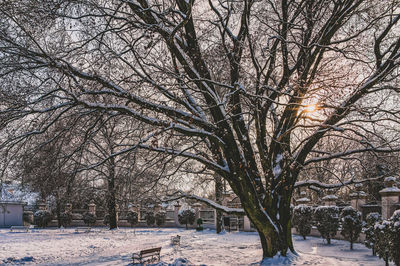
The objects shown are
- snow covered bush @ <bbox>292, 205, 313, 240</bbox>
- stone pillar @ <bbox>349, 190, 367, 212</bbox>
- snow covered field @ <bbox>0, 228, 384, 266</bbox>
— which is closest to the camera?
snow covered field @ <bbox>0, 228, 384, 266</bbox>

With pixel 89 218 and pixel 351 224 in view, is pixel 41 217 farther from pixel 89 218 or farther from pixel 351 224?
pixel 351 224

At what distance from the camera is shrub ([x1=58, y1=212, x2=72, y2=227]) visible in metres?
29.5

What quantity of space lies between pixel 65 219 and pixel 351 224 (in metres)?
24.8

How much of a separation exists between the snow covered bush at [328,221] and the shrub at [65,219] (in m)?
22.5

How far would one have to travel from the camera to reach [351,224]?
15367 mm

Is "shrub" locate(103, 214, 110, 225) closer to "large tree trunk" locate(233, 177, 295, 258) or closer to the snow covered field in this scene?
the snow covered field

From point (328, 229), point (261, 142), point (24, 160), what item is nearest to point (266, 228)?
point (261, 142)

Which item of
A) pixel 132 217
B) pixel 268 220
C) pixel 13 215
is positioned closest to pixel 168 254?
pixel 268 220

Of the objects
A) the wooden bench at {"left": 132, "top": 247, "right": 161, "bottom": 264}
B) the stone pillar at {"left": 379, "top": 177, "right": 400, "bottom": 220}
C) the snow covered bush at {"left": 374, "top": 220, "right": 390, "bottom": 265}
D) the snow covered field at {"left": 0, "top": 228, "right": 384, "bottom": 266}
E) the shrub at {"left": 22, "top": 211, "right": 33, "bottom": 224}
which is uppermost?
the stone pillar at {"left": 379, "top": 177, "right": 400, "bottom": 220}

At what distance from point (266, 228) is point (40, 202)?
29.7 meters

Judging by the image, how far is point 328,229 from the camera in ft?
56.0

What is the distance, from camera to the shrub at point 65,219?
96.9ft

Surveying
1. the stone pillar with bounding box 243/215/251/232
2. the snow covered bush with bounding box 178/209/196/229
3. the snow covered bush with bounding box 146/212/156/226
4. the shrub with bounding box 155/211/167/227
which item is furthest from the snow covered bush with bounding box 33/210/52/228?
the stone pillar with bounding box 243/215/251/232

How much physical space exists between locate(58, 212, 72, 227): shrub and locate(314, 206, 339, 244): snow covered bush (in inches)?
884
